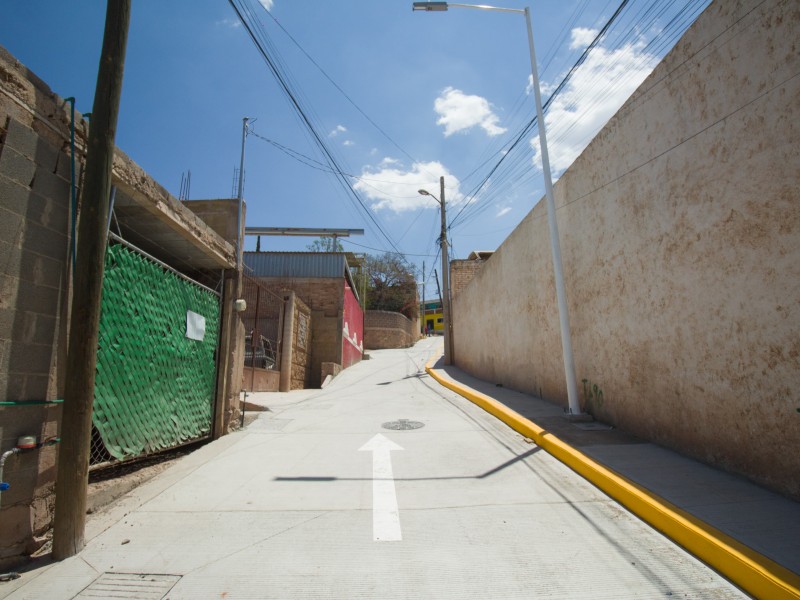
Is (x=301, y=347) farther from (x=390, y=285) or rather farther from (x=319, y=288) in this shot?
(x=390, y=285)

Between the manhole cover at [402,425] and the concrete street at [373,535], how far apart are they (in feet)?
4.39

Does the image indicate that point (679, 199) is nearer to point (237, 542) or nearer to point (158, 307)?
point (237, 542)

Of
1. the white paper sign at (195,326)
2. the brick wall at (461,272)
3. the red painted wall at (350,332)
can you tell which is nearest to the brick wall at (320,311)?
the red painted wall at (350,332)

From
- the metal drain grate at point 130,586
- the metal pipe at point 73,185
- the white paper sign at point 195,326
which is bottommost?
the metal drain grate at point 130,586

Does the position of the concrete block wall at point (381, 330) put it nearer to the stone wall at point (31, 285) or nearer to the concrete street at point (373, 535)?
the concrete street at point (373, 535)

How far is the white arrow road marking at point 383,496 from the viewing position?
10.4 ft

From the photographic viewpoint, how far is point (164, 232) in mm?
5203

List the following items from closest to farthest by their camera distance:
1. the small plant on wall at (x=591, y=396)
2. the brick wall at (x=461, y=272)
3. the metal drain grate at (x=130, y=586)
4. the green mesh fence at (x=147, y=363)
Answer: the metal drain grate at (x=130, y=586) → the green mesh fence at (x=147, y=363) → the small plant on wall at (x=591, y=396) → the brick wall at (x=461, y=272)

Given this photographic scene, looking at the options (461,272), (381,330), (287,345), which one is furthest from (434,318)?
(287,345)

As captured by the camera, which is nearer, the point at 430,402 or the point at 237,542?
the point at 237,542

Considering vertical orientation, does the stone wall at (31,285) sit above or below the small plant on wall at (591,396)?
above

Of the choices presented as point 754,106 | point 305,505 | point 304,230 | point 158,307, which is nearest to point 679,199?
point 754,106

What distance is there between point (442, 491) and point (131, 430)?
127 inches

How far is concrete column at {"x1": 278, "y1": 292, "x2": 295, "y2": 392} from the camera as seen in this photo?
13250 mm
